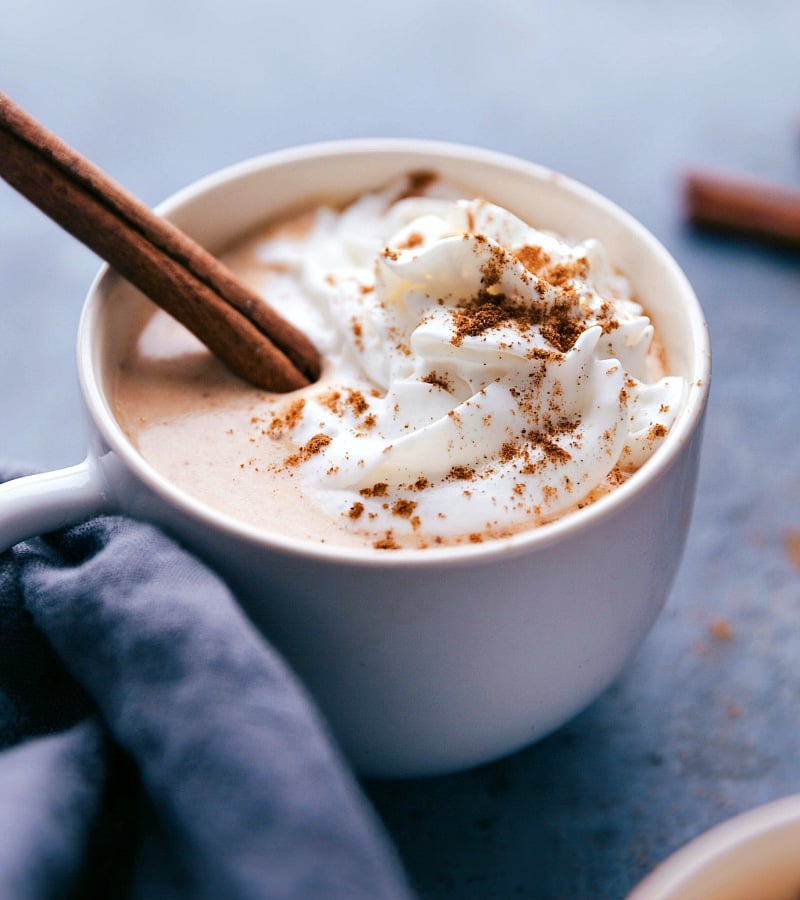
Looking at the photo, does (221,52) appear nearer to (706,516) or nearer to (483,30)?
(483,30)

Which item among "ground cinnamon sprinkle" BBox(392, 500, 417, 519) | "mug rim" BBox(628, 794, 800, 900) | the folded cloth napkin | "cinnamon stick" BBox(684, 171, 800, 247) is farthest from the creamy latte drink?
"cinnamon stick" BBox(684, 171, 800, 247)

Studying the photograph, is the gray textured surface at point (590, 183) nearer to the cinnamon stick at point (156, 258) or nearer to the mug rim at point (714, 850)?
the mug rim at point (714, 850)

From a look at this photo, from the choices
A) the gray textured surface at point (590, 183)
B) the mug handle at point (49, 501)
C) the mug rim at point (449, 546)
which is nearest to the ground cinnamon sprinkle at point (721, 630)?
the gray textured surface at point (590, 183)

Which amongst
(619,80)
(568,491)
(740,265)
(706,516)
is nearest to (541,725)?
(568,491)

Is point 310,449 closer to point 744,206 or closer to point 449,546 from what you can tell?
point 449,546

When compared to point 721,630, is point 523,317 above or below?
above

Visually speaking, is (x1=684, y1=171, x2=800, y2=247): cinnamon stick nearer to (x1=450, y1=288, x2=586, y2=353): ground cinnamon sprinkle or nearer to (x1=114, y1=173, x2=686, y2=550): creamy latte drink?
(x1=114, y1=173, x2=686, y2=550): creamy latte drink

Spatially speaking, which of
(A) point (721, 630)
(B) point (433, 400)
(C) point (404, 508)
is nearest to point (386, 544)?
(C) point (404, 508)
